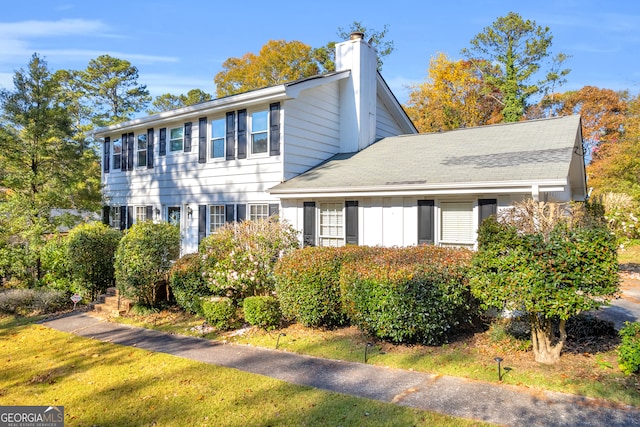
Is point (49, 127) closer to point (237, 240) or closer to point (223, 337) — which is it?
point (237, 240)

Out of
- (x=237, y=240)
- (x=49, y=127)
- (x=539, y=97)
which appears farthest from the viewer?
(x=539, y=97)

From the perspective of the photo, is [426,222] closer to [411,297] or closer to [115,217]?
[411,297]

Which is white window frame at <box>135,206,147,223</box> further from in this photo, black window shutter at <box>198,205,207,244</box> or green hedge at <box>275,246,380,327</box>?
green hedge at <box>275,246,380,327</box>

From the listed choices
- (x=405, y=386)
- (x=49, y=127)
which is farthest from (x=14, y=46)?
(x=405, y=386)

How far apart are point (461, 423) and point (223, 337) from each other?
4997 mm

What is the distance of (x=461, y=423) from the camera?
418cm

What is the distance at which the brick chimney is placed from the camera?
14.4 m

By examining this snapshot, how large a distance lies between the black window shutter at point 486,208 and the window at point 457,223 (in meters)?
0.28

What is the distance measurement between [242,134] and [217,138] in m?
1.17

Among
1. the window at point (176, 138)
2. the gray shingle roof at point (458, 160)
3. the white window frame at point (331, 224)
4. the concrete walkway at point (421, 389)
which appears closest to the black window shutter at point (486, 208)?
the gray shingle roof at point (458, 160)

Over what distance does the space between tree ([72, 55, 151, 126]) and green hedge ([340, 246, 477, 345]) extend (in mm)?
30139

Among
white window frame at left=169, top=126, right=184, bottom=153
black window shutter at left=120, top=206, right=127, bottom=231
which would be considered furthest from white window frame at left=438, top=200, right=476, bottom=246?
black window shutter at left=120, top=206, right=127, bottom=231

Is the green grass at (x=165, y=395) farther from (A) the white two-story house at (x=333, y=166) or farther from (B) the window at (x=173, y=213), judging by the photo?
(B) the window at (x=173, y=213)

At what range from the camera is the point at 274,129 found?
12.2 metres
